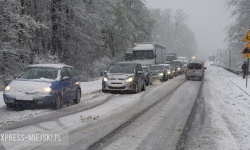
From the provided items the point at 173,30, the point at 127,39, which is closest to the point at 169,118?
the point at 127,39

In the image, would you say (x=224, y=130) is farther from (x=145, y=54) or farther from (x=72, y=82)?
(x=145, y=54)

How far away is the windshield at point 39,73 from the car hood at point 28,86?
676mm

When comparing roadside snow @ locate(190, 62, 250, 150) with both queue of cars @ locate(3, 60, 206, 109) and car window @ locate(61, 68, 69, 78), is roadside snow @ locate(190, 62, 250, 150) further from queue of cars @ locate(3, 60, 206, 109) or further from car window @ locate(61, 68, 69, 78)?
car window @ locate(61, 68, 69, 78)

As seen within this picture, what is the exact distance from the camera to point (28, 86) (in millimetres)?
10047

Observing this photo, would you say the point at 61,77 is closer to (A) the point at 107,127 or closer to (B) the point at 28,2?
(A) the point at 107,127

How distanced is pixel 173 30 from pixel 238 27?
70.6 metres

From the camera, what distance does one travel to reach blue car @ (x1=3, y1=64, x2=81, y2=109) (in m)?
9.96

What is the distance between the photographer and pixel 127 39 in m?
40.9

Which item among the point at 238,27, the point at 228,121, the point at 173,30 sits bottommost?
the point at 228,121

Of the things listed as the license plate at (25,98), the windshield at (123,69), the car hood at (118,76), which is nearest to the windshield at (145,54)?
the windshield at (123,69)

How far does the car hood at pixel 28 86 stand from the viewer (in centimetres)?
999

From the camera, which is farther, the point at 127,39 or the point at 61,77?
the point at 127,39

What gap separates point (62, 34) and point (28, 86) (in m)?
18.2

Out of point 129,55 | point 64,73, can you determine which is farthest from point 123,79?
point 129,55
